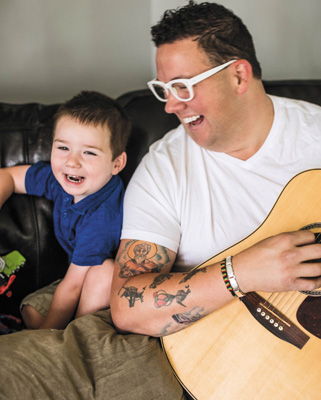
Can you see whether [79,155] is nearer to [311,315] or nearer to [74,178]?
[74,178]

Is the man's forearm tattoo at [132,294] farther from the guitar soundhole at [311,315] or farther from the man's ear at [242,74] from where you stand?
the man's ear at [242,74]

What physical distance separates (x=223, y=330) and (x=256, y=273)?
204 mm

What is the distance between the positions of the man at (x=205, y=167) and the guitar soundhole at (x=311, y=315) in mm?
157

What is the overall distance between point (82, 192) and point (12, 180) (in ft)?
0.98

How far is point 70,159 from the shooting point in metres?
1.66

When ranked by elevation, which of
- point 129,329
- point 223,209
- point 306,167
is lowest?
point 129,329

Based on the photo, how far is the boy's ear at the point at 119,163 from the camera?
178 centimetres

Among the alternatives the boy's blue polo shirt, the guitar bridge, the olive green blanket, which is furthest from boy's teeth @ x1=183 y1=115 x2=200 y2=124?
the olive green blanket

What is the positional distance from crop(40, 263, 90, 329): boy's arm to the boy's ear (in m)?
0.39

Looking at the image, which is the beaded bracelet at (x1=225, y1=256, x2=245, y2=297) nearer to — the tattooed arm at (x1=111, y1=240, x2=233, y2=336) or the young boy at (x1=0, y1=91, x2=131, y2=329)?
the tattooed arm at (x1=111, y1=240, x2=233, y2=336)

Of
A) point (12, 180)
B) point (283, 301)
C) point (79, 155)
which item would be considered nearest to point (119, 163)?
point (79, 155)

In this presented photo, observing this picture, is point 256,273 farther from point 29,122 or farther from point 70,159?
point 29,122

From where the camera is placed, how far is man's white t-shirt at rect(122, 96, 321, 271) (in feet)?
5.08

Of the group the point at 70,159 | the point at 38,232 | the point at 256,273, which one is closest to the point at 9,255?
the point at 38,232
